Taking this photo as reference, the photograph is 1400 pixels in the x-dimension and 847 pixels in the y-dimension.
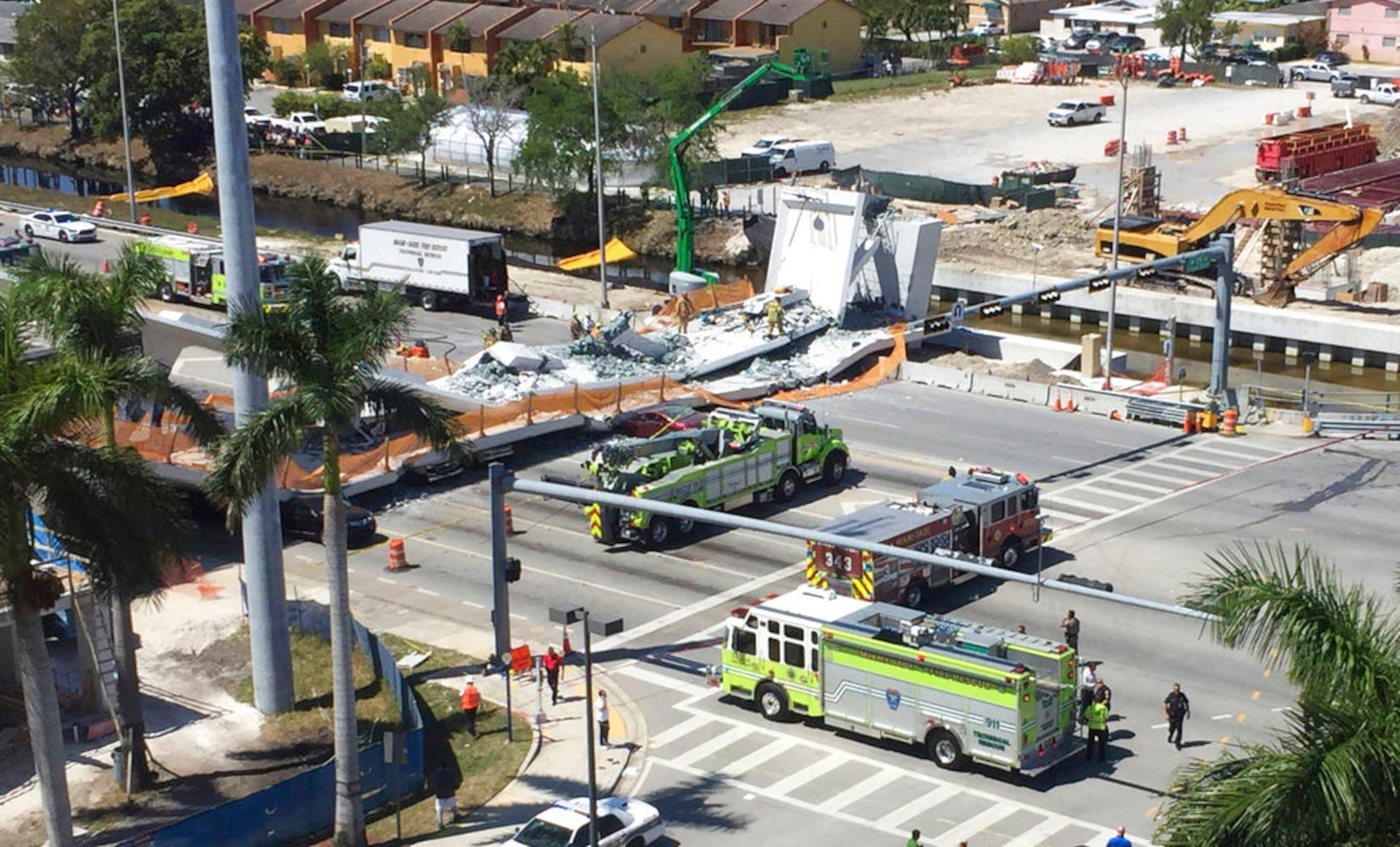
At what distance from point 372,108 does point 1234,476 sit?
6552cm

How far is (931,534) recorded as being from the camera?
134 ft

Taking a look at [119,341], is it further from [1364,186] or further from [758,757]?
[1364,186]

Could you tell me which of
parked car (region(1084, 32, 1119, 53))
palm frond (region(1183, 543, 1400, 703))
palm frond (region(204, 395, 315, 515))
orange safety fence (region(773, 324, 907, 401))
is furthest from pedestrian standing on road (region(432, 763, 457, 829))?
parked car (region(1084, 32, 1119, 53))

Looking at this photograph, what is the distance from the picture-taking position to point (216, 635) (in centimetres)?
4028

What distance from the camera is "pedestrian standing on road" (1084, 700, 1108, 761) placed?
32.7m

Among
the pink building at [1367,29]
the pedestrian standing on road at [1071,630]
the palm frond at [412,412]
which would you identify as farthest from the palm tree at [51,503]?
the pink building at [1367,29]

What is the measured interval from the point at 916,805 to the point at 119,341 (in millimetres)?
15482

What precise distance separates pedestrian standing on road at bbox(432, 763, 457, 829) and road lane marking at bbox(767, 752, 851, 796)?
5.24 metres

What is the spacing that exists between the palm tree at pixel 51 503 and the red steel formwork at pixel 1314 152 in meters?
64.3

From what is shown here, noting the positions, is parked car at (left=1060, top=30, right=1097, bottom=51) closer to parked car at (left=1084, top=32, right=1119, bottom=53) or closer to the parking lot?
parked car at (left=1084, top=32, right=1119, bottom=53)

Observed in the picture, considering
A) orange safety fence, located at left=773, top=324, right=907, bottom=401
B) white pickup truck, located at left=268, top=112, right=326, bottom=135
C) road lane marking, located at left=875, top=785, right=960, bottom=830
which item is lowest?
road lane marking, located at left=875, top=785, right=960, bottom=830

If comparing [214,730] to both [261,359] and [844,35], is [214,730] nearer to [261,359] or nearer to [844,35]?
[261,359]

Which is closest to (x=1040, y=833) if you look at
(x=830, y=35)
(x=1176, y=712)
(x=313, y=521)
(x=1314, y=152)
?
(x=1176, y=712)

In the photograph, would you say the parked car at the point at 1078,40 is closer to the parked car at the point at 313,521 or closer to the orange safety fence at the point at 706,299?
the orange safety fence at the point at 706,299
